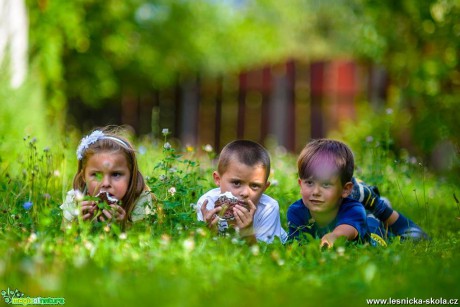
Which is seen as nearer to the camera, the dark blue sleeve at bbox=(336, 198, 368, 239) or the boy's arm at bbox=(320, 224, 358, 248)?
the boy's arm at bbox=(320, 224, 358, 248)

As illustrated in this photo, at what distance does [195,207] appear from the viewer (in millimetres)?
4254

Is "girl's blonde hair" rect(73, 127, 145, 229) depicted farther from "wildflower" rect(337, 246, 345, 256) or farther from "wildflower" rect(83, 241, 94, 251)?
"wildflower" rect(337, 246, 345, 256)

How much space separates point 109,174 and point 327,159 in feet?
4.24

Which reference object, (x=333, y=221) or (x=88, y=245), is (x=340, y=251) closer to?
(x=333, y=221)

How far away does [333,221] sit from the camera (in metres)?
4.27

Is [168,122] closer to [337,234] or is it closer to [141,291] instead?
[337,234]

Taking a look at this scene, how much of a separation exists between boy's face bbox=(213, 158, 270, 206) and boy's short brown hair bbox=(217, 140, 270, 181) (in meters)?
0.02

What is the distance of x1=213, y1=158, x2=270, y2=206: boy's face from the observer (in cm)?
407

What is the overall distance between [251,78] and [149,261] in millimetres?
10949

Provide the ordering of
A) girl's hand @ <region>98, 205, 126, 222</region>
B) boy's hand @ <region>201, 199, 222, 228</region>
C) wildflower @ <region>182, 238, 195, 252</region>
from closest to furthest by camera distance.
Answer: wildflower @ <region>182, 238, 195, 252</region> → girl's hand @ <region>98, 205, 126, 222</region> → boy's hand @ <region>201, 199, 222, 228</region>

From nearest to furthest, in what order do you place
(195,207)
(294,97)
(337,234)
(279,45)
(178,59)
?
(337,234), (195,207), (294,97), (178,59), (279,45)

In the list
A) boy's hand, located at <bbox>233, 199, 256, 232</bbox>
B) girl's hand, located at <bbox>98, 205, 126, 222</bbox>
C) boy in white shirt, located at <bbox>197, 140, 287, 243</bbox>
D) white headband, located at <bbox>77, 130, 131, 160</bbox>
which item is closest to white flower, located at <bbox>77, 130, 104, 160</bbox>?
white headband, located at <bbox>77, 130, 131, 160</bbox>

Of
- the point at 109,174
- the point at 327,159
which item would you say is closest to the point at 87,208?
the point at 109,174

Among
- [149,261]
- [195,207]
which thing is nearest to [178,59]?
[195,207]
